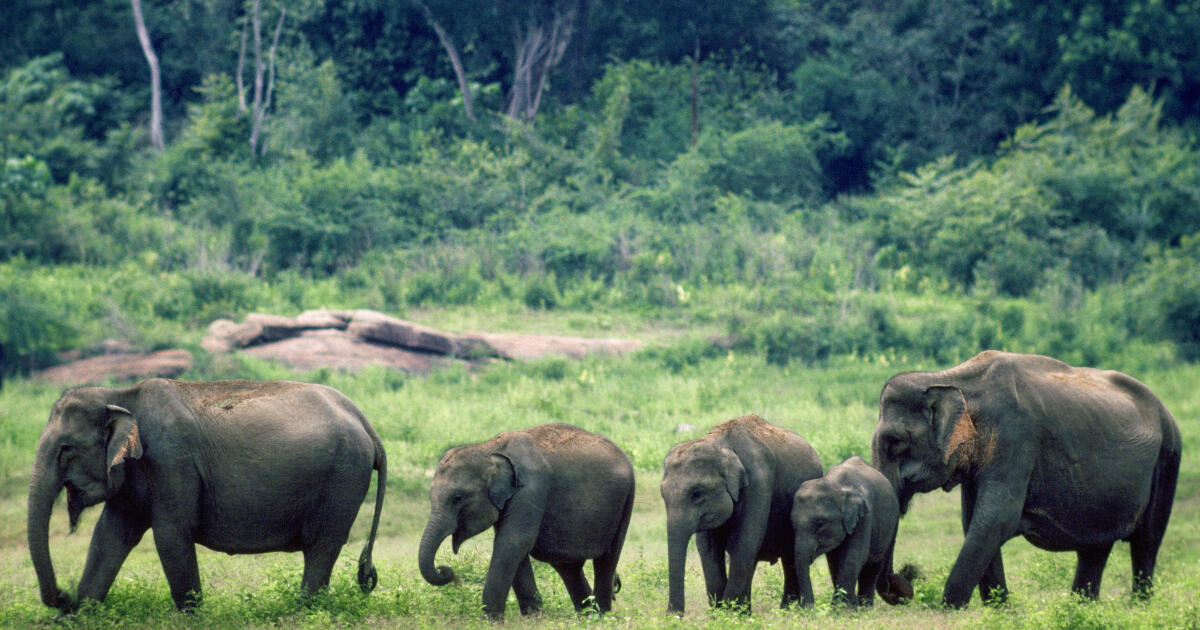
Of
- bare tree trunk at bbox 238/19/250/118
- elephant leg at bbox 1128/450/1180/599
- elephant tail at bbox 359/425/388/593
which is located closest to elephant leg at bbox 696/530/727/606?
elephant tail at bbox 359/425/388/593

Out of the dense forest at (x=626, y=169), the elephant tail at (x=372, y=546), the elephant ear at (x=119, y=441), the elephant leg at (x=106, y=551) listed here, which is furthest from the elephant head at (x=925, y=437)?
the dense forest at (x=626, y=169)

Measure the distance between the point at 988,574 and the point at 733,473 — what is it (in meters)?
2.39

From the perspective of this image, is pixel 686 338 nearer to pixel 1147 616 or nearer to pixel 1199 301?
pixel 1199 301

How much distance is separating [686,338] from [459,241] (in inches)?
289

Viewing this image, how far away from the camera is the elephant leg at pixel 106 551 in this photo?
895cm

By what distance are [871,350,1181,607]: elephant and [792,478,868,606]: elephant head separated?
60 cm

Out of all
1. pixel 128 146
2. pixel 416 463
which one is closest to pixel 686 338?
pixel 416 463

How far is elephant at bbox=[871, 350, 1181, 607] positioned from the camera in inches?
367

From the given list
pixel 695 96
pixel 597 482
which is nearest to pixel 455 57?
pixel 695 96

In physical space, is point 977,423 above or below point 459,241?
above

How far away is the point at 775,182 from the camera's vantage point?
31.6 m

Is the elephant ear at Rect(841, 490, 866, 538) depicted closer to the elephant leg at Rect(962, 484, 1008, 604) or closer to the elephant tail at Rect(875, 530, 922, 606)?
the elephant tail at Rect(875, 530, 922, 606)

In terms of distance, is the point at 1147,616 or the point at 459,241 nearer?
the point at 1147,616

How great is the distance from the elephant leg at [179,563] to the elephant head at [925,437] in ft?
16.1
